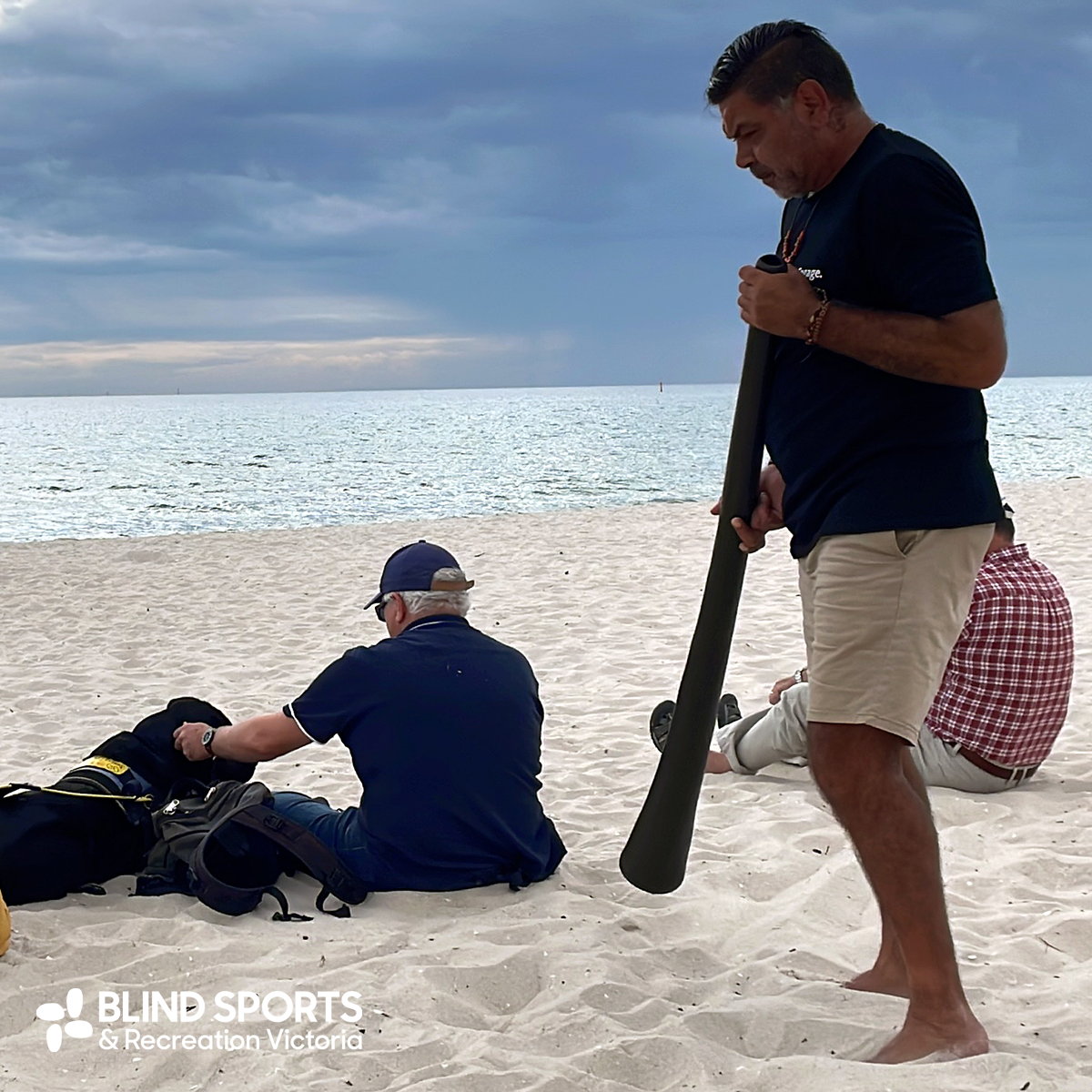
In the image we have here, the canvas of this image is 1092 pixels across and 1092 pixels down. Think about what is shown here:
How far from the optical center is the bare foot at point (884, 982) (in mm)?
3041

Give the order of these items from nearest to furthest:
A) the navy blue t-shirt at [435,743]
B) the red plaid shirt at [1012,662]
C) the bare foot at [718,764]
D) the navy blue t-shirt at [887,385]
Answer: the navy blue t-shirt at [887,385]
the navy blue t-shirt at [435,743]
the red plaid shirt at [1012,662]
the bare foot at [718,764]

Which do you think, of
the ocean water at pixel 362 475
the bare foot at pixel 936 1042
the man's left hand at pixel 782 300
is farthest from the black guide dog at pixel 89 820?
the ocean water at pixel 362 475

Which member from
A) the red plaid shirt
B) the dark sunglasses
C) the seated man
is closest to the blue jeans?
the seated man

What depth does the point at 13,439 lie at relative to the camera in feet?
295

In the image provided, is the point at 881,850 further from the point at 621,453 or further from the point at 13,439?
the point at 13,439

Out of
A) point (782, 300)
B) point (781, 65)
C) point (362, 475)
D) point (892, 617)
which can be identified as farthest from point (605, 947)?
point (362, 475)

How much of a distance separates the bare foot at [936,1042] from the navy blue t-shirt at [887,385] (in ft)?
3.61

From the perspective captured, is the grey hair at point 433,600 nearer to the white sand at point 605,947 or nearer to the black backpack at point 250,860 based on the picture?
the black backpack at point 250,860

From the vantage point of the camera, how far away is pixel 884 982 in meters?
3.07

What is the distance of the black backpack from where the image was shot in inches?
142

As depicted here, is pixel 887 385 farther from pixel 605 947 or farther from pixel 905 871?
pixel 605 947

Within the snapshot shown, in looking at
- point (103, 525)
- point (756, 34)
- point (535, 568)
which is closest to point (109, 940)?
point (756, 34)

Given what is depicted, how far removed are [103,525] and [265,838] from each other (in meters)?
23.5

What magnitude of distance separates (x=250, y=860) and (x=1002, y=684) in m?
2.79
